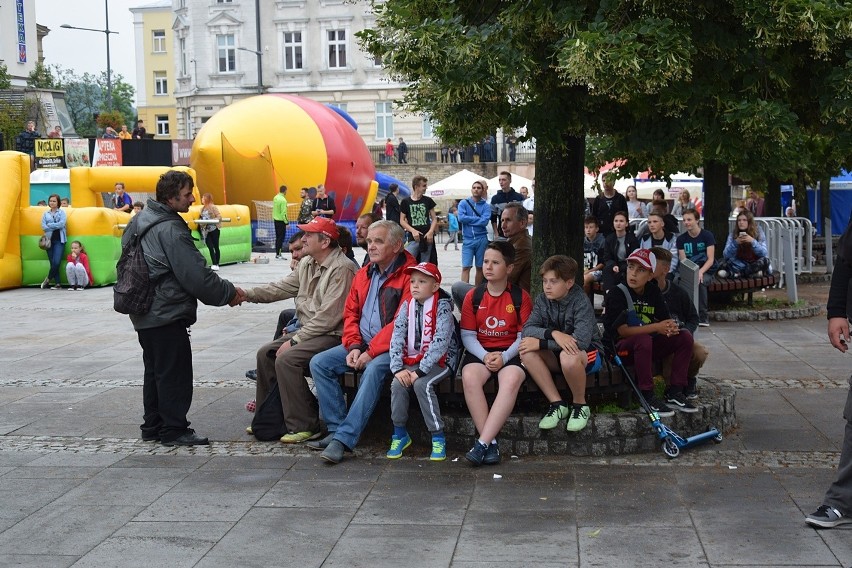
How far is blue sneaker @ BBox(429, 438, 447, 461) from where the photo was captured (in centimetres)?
689

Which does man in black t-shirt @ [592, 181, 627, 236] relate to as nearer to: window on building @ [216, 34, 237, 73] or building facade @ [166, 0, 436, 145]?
building facade @ [166, 0, 436, 145]

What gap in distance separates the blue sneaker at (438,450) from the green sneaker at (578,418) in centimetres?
77

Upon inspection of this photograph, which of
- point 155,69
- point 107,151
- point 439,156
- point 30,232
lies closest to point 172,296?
point 30,232

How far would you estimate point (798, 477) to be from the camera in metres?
6.36

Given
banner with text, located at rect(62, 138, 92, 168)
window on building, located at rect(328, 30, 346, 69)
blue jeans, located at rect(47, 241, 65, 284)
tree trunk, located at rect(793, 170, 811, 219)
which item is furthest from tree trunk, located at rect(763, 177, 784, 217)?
window on building, located at rect(328, 30, 346, 69)

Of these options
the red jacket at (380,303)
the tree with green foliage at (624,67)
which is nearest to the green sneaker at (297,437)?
the red jacket at (380,303)

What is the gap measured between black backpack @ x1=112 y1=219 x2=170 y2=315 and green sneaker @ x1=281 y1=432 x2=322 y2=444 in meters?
1.26

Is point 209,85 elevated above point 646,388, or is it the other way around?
point 209,85

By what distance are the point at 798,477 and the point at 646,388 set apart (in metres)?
1.18

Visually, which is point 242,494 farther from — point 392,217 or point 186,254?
point 392,217

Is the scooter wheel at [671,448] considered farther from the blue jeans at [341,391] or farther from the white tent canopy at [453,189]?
the white tent canopy at [453,189]

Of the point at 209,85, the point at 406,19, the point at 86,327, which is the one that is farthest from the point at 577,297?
the point at 209,85

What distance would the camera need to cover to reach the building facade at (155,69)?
81.1 m

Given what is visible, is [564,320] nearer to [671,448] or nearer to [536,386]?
[536,386]
